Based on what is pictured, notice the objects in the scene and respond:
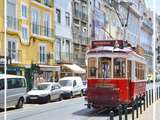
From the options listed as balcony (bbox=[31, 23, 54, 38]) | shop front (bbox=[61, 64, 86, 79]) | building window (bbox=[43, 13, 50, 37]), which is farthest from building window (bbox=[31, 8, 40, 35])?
shop front (bbox=[61, 64, 86, 79])

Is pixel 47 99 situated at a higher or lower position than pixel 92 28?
lower

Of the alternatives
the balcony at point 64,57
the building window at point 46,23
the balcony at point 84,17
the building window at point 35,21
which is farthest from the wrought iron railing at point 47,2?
the balcony at point 84,17

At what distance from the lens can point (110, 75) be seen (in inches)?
916

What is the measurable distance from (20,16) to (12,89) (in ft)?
61.9

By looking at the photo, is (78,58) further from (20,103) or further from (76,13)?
(20,103)

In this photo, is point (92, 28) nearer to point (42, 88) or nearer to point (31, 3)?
point (31, 3)

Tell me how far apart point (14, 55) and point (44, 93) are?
39.4 feet

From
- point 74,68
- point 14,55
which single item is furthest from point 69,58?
point 14,55

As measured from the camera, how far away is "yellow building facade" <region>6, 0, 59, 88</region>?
44.7m

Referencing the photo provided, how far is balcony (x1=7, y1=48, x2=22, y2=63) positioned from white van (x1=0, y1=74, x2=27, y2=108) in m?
13.8

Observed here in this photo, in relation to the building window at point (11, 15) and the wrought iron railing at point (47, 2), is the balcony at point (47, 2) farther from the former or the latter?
the building window at point (11, 15)

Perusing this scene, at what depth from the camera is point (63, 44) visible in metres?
58.8

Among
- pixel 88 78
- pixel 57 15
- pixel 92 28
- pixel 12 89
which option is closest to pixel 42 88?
pixel 12 89

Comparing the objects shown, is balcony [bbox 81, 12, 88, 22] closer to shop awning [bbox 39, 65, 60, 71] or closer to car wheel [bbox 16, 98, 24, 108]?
shop awning [bbox 39, 65, 60, 71]
